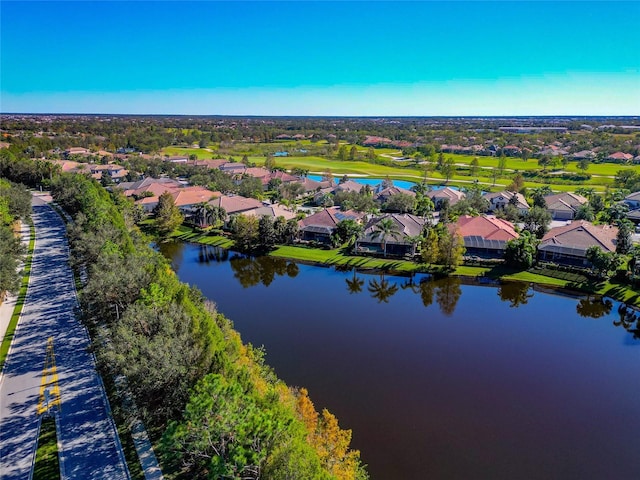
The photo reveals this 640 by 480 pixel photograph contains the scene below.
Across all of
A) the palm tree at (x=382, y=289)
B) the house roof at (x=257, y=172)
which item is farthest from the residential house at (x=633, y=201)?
the house roof at (x=257, y=172)

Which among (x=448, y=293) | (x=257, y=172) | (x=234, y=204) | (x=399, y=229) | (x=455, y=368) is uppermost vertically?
(x=257, y=172)

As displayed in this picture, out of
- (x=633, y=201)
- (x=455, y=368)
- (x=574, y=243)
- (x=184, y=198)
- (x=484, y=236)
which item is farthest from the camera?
(x=184, y=198)

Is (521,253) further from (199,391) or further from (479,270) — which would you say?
(199,391)

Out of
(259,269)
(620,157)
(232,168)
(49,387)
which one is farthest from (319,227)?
(620,157)

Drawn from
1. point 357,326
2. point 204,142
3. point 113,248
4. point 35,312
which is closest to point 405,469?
point 357,326

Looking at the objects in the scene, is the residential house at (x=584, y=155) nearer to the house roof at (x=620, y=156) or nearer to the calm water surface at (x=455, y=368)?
the house roof at (x=620, y=156)

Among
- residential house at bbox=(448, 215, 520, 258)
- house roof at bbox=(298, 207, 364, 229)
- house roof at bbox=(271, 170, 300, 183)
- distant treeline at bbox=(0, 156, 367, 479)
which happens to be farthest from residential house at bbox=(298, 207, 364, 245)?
house roof at bbox=(271, 170, 300, 183)
